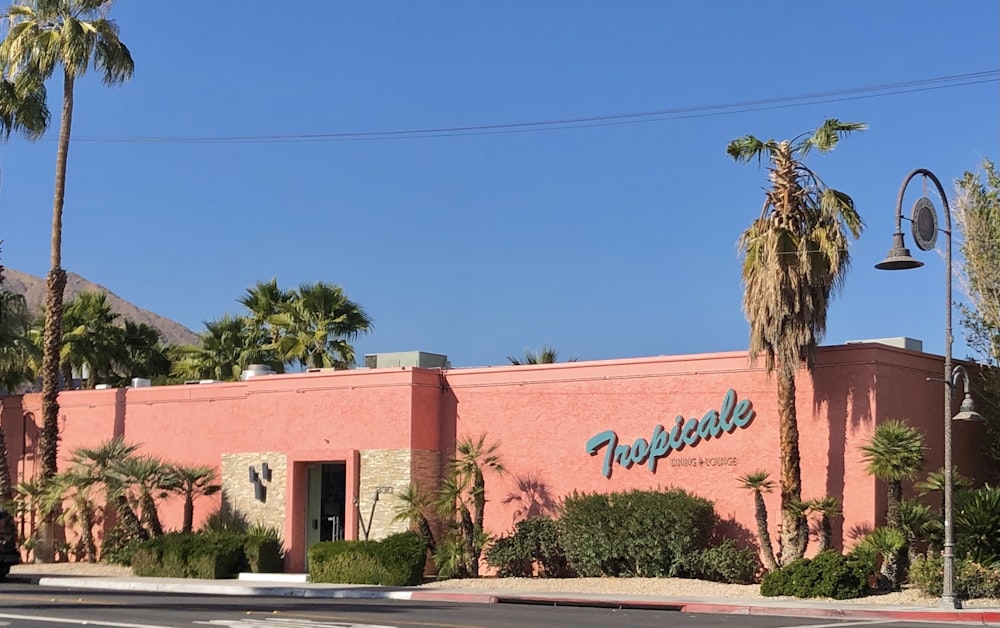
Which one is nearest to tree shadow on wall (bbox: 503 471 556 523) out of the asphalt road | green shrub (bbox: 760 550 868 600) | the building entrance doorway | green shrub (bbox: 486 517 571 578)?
green shrub (bbox: 486 517 571 578)

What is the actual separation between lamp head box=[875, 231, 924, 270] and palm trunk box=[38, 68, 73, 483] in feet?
78.8

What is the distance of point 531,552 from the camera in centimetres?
2800

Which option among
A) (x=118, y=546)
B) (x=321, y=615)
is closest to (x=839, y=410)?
(x=321, y=615)

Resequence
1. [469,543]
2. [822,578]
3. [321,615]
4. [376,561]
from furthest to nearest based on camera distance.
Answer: [469,543], [376,561], [822,578], [321,615]

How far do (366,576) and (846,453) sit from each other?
10.8 meters

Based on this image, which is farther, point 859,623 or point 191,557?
point 191,557

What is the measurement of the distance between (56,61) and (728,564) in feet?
80.4

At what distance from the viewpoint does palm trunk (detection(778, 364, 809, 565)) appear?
24.8 metres

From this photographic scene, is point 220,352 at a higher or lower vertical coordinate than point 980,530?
higher

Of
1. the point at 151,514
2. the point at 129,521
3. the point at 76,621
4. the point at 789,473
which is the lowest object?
the point at 76,621

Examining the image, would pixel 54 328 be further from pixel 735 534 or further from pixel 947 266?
pixel 947 266

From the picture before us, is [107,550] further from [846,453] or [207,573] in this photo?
[846,453]

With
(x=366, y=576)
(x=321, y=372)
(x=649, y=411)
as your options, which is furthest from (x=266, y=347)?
(x=649, y=411)

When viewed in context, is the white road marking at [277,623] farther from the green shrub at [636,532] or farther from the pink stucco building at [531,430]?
the pink stucco building at [531,430]
